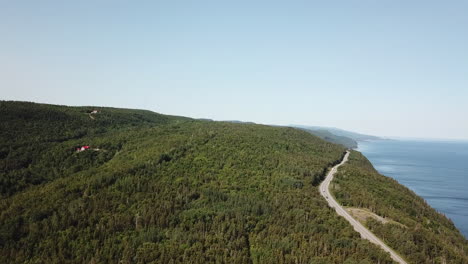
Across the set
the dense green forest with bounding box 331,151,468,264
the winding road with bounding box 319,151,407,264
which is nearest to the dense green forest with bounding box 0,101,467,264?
the dense green forest with bounding box 331,151,468,264

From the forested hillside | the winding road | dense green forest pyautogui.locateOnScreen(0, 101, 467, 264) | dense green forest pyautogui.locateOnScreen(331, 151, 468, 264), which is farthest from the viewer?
dense green forest pyautogui.locateOnScreen(331, 151, 468, 264)

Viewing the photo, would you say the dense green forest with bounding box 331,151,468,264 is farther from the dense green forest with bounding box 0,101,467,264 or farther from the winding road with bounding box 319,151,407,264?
the winding road with bounding box 319,151,407,264

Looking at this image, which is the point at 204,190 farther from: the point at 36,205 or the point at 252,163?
the point at 36,205

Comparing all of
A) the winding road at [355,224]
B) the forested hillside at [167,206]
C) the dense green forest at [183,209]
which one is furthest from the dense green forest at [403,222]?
the forested hillside at [167,206]

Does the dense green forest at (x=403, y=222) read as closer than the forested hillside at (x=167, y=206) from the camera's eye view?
No

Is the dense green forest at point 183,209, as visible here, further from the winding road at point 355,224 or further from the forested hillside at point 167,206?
the winding road at point 355,224
